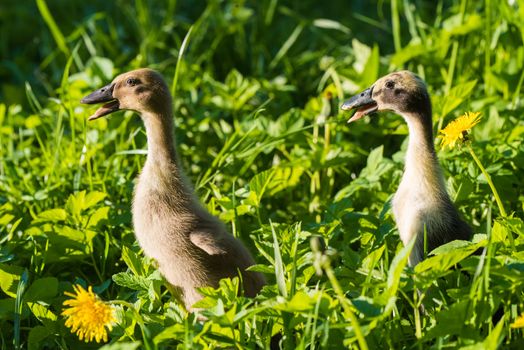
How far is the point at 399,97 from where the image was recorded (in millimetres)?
3309

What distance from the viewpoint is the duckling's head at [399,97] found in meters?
3.27

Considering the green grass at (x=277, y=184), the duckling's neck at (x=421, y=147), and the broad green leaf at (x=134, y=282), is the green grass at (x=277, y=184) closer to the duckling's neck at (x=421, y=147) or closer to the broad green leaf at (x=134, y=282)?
the broad green leaf at (x=134, y=282)

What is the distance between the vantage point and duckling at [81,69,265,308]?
3.14 m

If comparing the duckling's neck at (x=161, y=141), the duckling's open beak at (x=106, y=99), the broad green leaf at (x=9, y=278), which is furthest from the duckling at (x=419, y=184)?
the broad green leaf at (x=9, y=278)

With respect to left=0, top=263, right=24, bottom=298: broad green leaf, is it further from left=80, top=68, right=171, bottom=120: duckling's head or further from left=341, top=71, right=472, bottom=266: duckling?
left=341, top=71, right=472, bottom=266: duckling

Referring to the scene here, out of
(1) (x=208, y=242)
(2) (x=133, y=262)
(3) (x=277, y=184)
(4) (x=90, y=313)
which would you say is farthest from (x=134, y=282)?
(3) (x=277, y=184)

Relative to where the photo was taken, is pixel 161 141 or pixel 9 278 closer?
pixel 9 278

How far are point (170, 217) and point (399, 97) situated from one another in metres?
1.01

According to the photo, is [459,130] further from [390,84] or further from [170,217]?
[170,217]

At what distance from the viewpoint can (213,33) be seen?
6.04 metres

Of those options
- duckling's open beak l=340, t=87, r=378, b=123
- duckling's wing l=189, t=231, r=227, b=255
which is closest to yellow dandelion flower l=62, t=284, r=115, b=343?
duckling's wing l=189, t=231, r=227, b=255

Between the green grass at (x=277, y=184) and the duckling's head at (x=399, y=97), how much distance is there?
39cm

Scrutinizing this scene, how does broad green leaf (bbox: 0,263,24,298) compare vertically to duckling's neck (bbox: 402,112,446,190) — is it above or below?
below

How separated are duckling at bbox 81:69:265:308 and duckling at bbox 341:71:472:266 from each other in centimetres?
61
